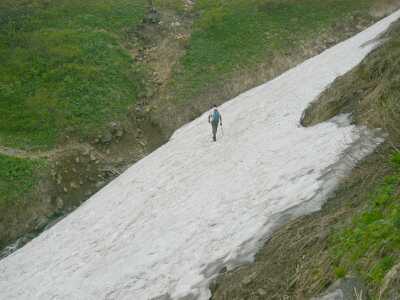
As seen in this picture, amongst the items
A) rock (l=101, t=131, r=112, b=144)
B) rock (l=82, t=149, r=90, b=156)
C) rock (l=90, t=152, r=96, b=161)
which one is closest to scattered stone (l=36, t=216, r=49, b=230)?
rock (l=90, t=152, r=96, b=161)

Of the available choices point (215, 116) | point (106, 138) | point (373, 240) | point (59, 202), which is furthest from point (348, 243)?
point (106, 138)

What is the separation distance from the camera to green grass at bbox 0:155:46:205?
2888 centimetres

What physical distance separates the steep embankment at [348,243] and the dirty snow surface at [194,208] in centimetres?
79

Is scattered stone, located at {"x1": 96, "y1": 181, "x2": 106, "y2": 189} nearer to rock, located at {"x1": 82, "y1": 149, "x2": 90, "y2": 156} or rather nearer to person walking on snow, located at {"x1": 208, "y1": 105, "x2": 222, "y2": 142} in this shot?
rock, located at {"x1": 82, "y1": 149, "x2": 90, "y2": 156}

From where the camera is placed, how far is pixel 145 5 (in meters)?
50.4

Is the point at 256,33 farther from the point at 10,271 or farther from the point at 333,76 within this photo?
the point at 10,271

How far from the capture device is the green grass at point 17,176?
2888 cm

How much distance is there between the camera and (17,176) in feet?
98.4

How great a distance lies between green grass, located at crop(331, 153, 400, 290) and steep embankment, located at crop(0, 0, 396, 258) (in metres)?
21.1

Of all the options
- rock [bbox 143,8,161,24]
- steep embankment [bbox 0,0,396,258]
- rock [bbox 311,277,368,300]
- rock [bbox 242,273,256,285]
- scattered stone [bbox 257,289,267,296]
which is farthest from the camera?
rock [bbox 143,8,161,24]

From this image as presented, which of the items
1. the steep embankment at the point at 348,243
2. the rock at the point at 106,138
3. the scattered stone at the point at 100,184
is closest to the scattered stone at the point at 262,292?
the steep embankment at the point at 348,243

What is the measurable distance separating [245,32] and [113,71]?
1300 cm

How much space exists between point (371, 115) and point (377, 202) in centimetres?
711

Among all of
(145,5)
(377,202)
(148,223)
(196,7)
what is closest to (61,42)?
(145,5)
